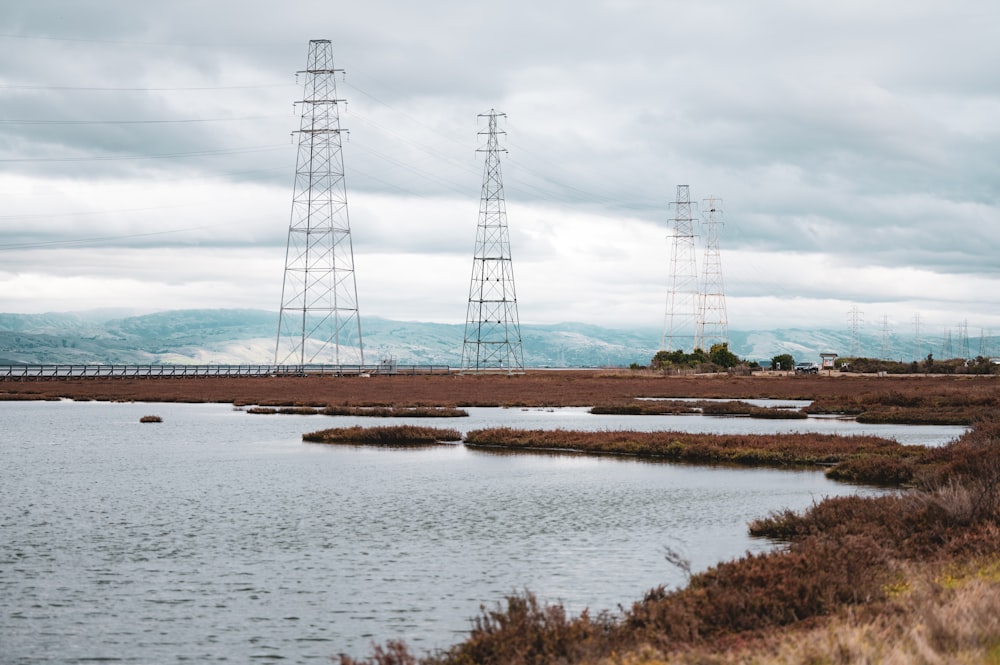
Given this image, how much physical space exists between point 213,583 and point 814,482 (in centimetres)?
2703

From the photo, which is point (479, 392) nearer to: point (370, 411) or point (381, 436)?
point (370, 411)

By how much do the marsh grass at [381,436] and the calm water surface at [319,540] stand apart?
194 inches

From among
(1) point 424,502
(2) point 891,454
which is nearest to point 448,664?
(1) point 424,502

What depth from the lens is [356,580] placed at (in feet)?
78.4

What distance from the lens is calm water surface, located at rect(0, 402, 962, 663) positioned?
19984mm

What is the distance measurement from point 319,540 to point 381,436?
33125 mm

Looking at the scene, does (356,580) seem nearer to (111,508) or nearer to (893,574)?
(893,574)

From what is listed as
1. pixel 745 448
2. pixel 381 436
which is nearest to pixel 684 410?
pixel 381 436

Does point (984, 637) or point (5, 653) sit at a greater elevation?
point (984, 637)

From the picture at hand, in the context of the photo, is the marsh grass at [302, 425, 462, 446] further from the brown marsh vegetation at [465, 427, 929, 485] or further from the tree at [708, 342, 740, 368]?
the tree at [708, 342, 740, 368]

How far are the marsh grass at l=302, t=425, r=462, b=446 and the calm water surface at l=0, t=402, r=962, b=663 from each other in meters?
4.92

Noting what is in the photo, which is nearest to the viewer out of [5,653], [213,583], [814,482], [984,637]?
[984,637]

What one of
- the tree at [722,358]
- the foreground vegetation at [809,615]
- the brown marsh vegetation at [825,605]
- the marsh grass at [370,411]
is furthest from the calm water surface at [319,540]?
the tree at [722,358]

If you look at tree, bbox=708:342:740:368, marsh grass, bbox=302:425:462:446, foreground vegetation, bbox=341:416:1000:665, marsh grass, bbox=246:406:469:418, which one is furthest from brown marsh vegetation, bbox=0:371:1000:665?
tree, bbox=708:342:740:368
